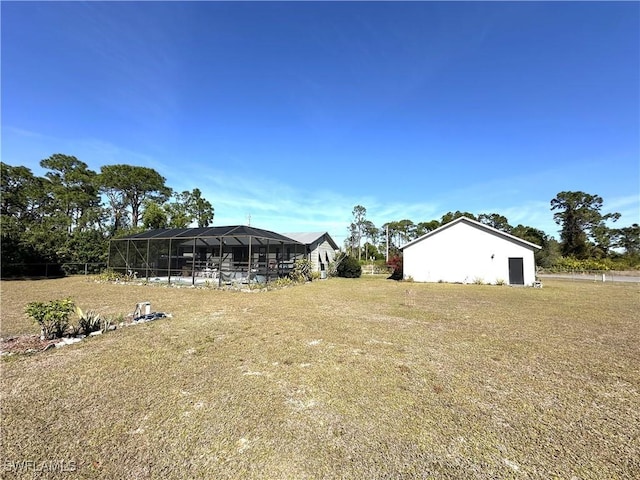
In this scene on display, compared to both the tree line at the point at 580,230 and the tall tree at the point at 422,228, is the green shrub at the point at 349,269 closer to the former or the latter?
the tree line at the point at 580,230

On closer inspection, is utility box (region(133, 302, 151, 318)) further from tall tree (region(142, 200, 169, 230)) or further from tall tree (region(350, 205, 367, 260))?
tall tree (region(350, 205, 367, 260))

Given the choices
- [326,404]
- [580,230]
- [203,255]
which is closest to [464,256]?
[326,404]

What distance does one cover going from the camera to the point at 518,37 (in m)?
8.83

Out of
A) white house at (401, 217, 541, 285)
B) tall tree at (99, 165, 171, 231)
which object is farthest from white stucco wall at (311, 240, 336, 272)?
tall tree at (99, 165, 171, 231)

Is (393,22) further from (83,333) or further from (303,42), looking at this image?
(83,333)

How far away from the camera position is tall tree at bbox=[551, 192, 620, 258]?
37.7m

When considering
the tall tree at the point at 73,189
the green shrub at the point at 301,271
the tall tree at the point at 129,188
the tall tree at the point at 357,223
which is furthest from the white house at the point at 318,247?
the tall tree at the point at 357,223

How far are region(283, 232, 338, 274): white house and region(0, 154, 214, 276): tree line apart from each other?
43.2 feet

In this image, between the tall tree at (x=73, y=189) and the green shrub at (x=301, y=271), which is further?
the tall tree at (x=73, y=189)

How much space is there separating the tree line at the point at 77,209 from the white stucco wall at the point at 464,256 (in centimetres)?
2132

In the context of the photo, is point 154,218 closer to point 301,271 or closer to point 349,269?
point 301,271

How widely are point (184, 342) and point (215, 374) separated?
5.22ft

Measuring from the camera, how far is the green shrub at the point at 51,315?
4.48 meters

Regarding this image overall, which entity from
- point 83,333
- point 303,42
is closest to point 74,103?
point 303,42
